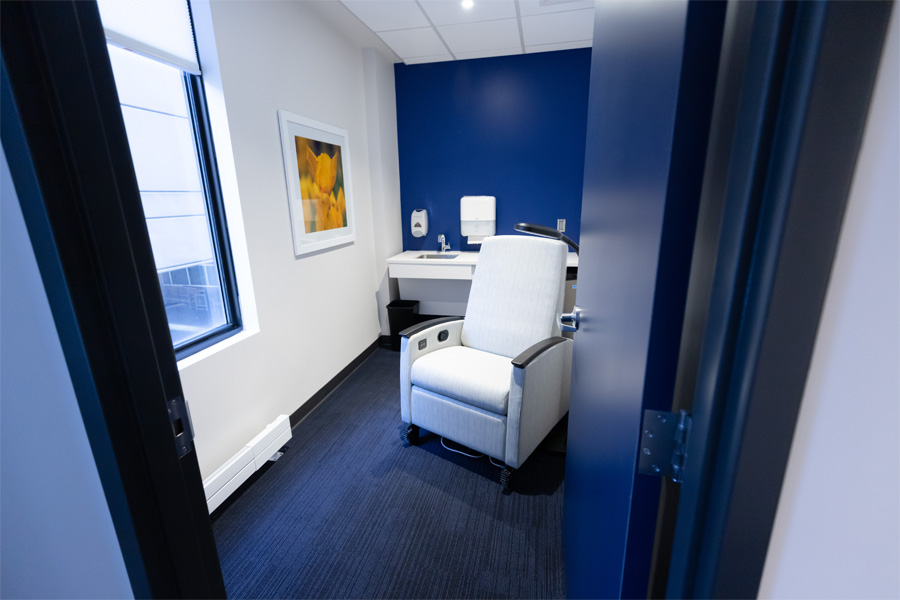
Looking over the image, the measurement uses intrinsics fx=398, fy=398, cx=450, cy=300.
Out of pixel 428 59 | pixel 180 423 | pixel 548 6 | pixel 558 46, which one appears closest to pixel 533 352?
pixel 180 423

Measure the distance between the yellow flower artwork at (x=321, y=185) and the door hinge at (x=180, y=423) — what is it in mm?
1670

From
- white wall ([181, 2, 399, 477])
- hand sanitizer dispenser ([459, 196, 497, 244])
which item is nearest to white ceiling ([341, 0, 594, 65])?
white wall ([181, 2, 399, 477])

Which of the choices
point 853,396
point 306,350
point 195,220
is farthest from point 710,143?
point 306,350

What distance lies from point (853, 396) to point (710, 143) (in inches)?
10.1

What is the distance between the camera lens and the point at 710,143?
15.6 inches

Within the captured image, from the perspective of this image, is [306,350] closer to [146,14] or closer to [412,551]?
[412,551]

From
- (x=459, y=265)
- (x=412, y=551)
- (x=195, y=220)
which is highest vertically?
(x=195, y=220)

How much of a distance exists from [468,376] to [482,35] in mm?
2220

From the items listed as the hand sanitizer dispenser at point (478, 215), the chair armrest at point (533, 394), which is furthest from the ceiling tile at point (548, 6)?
the chair armrest at point (533, 394)

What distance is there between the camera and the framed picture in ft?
6.72

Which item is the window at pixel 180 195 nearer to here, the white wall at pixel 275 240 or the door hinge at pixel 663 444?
the white wall at pixel 275 240

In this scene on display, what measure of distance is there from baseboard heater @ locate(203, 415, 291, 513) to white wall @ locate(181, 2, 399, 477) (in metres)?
0.07

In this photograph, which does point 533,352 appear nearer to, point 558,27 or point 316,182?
point 316,182

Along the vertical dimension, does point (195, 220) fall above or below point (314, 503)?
above
